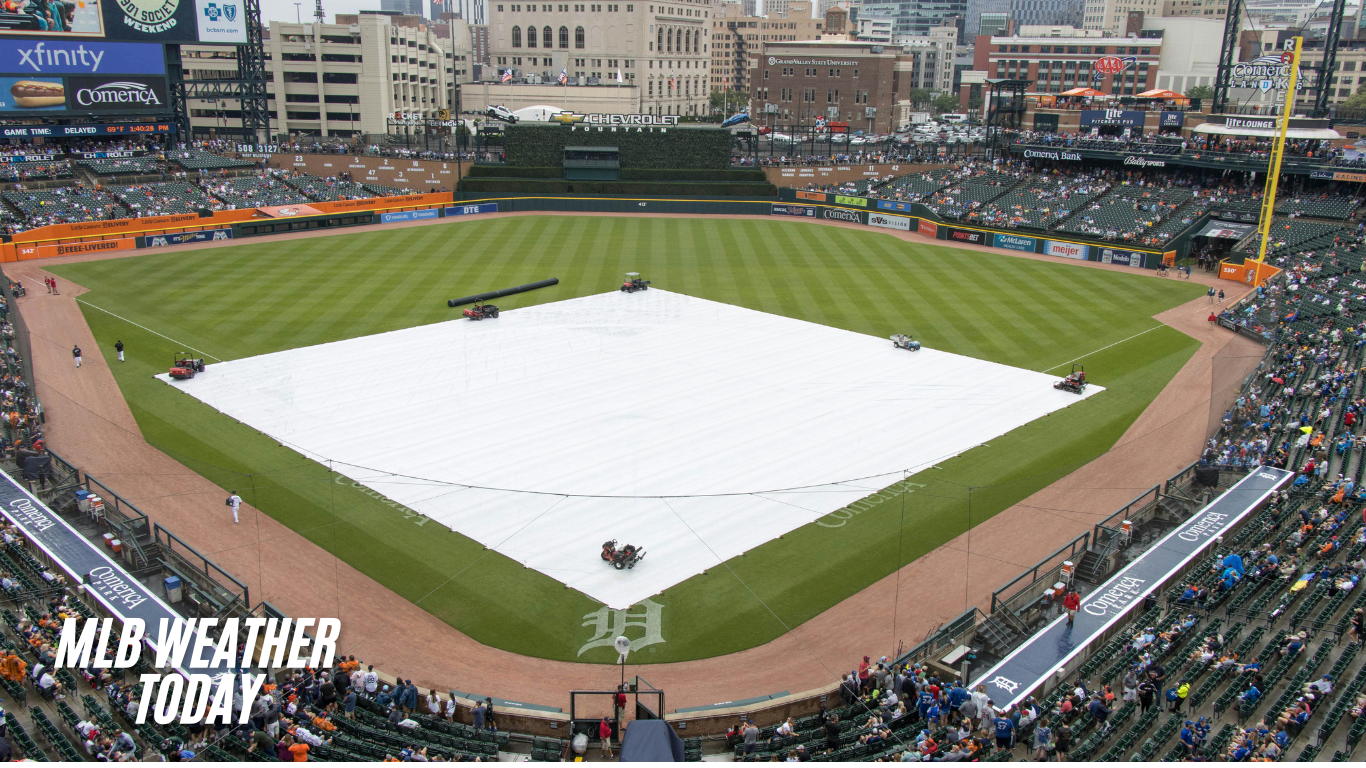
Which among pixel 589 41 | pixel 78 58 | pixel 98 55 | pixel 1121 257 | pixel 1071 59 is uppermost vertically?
pixel 589 41

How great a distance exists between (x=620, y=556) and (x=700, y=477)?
586 cm

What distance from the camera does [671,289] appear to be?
54688mm

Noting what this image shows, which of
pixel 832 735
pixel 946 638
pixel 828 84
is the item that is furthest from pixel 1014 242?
pixel 828 84

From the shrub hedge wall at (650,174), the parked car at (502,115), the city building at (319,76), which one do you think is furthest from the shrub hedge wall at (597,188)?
the city building at (319,76)

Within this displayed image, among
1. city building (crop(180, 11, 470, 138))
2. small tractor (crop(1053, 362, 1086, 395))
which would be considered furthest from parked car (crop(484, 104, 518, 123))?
small tractor (crop(1053, 362, 1086, 395))

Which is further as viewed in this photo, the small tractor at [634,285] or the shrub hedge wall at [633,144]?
the shrub hedge wall at [633,144]

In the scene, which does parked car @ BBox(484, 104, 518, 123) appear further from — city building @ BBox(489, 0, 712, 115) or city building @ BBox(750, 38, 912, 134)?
city building @ BBox(750, 38, 912, 134)

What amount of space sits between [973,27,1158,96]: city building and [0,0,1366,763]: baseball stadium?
93793mm

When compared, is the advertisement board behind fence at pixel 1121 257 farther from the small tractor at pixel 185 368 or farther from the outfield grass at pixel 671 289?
the small tractor at pixel 185 368

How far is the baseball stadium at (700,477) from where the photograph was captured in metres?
17.8

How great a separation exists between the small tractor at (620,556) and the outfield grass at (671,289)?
147cm

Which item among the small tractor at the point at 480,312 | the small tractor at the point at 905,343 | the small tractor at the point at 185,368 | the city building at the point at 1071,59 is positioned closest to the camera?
the small tractor at the point at 185,368

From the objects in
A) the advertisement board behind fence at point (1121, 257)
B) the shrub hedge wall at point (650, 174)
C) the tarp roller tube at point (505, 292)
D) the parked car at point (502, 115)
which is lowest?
the tarp roller tube at point (505, 292)

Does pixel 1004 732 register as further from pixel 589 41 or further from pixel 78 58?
pixel 589 41
